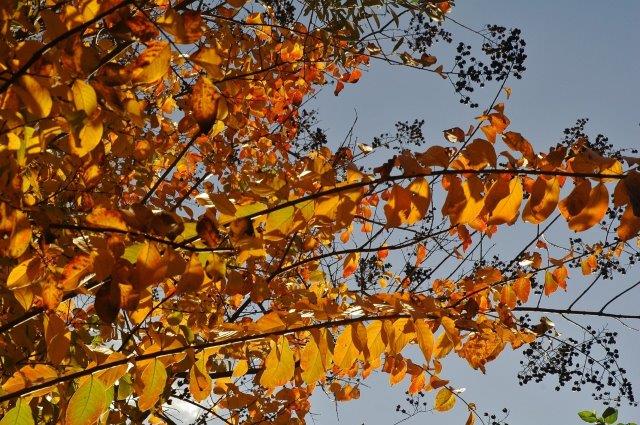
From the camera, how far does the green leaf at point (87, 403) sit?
181cm

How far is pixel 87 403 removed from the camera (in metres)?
1.82

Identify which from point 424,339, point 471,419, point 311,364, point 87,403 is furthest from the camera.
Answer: point 471,419

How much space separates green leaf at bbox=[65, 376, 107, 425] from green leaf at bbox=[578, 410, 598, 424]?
422 cm

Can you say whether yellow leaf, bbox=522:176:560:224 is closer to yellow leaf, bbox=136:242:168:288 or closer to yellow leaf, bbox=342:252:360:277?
yellow leaf, bbox=136:242:168:288

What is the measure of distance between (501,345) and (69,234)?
2.20m

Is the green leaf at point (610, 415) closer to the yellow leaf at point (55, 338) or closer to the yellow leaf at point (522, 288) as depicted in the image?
the yellow leaf at point (522, 288)

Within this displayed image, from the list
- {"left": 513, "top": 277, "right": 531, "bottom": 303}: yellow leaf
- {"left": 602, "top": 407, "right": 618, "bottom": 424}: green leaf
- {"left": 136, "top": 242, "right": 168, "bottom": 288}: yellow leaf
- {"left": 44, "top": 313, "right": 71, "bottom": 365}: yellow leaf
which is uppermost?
{"left": 602, "top": 407, "right": 618, "bottom": 424}: green leaf

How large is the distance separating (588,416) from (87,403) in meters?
4.28

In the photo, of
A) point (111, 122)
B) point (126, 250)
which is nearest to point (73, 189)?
point (111, 122)

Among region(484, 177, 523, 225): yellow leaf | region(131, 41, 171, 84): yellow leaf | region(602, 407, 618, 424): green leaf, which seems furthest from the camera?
region(602, 407, 618, 424): green leaf

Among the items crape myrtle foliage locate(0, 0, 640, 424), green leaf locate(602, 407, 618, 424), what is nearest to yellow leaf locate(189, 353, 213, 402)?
crape myrtle foliage locate(0, 0, 640, 424)

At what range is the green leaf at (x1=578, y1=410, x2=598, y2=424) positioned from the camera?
4.75m

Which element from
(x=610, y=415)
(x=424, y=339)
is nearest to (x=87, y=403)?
(x=424, y=339)

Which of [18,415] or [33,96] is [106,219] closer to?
[33,96]
